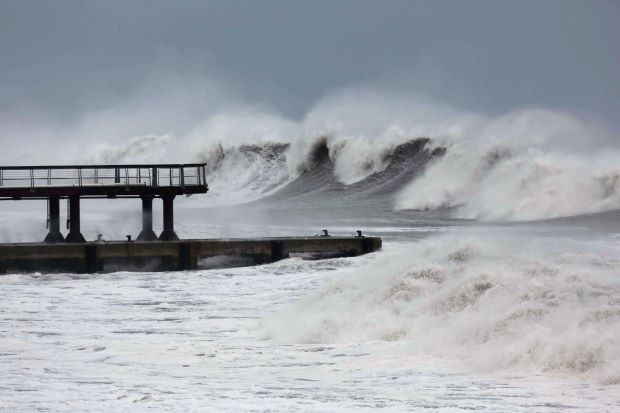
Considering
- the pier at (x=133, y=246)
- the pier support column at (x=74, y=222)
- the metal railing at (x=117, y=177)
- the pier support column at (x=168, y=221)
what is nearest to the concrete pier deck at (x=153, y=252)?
the pier at (x=133, y=246)

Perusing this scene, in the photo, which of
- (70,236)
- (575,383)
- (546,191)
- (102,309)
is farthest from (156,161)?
(575,383)

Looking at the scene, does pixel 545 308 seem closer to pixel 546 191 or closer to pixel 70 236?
pixel 70 236

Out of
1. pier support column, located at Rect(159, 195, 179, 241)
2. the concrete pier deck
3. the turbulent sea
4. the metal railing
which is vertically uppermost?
the metal railing

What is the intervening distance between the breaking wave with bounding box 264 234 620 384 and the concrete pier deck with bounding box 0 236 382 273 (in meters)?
7.30

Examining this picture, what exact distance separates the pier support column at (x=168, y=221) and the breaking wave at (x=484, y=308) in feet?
29.7

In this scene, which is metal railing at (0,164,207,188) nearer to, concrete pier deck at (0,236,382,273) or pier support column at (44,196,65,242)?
pier support column at (44,196,65,242)

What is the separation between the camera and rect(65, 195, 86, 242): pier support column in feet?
77.6

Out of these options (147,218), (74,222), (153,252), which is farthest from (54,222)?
(153,252)

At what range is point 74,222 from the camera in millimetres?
23844

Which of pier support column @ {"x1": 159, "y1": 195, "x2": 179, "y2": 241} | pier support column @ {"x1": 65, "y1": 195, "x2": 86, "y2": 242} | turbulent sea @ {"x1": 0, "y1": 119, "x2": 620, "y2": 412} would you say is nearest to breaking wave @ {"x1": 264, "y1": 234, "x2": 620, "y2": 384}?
→ turbulent sea @ {"x1": 0, "y1": 119, "x2": 620, "y2": 412}

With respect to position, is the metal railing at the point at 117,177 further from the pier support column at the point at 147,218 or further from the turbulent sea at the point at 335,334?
the turbulent sea at the point at 335,334

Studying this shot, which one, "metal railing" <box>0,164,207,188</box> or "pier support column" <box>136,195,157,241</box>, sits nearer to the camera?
"metal railing" <box>0,164,207,188</box>

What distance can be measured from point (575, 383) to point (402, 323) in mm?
3801

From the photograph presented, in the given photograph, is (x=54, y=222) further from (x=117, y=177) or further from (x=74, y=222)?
(x=117, y=177)
